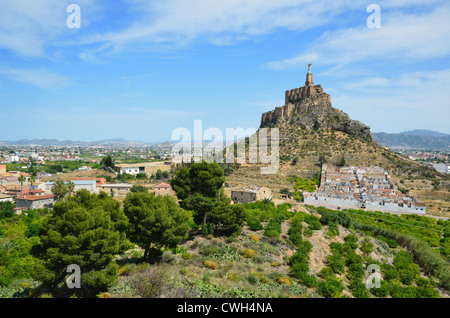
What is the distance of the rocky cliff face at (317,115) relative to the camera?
58.5 metres

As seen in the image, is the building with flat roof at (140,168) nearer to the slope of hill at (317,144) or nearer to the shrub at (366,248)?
the slope of hill at (317,144)

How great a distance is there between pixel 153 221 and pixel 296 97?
199 feet

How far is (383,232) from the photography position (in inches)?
1013

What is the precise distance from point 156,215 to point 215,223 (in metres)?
6.27

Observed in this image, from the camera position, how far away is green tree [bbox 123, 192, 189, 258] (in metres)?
12.0

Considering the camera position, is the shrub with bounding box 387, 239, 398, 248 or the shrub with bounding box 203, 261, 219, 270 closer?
the shrub with bounding box 203, 261, 219, 270

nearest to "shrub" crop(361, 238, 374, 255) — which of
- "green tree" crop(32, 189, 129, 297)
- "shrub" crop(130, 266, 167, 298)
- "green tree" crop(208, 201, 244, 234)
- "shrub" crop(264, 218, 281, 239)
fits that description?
"shrub" crop(264, 218, 281, 239)

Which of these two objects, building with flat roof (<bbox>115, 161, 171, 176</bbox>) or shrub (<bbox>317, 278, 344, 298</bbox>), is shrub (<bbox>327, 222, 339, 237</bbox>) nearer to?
shrub (<bbox>317, 278, 344, 298</bbox>)

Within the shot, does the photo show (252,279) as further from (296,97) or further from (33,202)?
(296,97)

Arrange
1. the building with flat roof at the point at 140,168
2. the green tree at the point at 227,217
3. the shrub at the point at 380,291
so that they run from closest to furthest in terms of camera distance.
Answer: the shrub at the point at 380,291, the green tree at the point at 227,217, the building with flat roof at the point at 140,168

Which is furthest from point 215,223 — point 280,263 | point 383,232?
point 383,232

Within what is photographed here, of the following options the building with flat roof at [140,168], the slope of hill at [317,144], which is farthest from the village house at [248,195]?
the building with flat roof at [140,168]

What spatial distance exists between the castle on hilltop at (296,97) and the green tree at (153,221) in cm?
5659

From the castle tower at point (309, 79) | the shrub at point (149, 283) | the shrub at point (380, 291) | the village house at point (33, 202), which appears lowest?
the shrub at point (380, 291)
